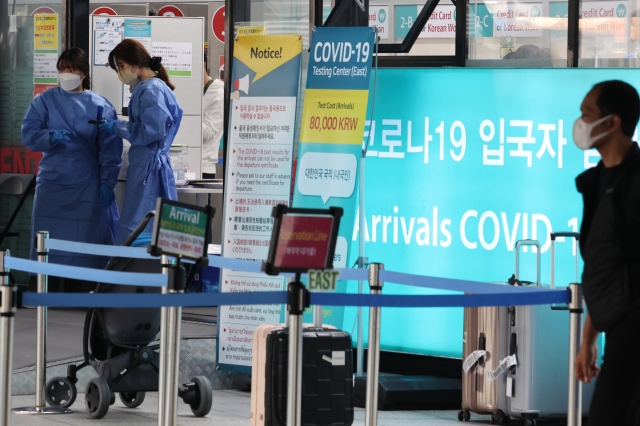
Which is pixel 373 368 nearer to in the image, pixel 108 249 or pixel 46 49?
pixel 108 249

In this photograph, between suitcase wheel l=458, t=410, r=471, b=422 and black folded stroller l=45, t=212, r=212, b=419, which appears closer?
black folded stroller l=45, t=212, r=212, b=419

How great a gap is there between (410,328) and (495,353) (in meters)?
0.89

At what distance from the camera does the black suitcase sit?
15.9ft

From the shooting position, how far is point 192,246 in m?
3.89

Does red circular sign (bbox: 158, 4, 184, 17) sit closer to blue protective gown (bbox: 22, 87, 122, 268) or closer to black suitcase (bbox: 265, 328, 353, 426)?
blue protective gown (bbox: 22, 87, 122, 268)

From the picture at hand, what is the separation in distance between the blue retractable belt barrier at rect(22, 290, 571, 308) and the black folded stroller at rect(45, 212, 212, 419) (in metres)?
1.77

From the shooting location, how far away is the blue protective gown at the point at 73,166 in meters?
7.45

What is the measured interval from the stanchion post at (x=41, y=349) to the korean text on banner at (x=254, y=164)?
1.13 meters

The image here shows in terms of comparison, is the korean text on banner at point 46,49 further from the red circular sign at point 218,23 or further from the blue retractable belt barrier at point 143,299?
the blue retractable belt barrier at point 143,299

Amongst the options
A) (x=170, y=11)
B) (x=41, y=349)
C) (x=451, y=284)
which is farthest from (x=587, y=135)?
(x=170, y=11)

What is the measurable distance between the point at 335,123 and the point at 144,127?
1319 millimetres

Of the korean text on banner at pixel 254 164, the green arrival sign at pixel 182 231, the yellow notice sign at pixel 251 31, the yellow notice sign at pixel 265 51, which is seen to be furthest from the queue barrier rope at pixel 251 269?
the yellow notice sign at pixel 251 31

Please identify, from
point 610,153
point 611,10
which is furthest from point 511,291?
point 611,10

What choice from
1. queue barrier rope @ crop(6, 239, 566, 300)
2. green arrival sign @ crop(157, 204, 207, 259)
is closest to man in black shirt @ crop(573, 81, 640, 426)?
queue barrier rope @ crop(6, 239, 566, 300)
